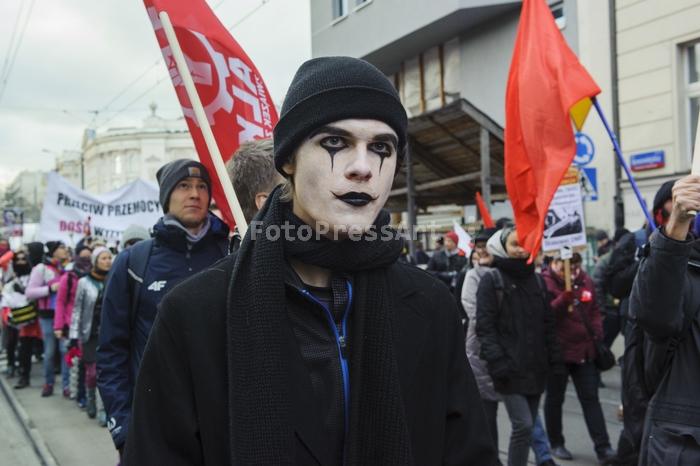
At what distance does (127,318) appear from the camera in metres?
3.42

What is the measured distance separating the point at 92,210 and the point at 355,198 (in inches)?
402

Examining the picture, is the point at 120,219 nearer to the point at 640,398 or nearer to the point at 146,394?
the point at 640,398

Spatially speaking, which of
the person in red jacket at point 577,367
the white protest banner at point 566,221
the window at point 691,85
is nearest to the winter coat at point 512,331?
the person in red jacket at point 577,367

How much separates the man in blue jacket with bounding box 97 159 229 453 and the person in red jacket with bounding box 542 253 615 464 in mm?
3723

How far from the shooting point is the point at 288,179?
6.02 ft

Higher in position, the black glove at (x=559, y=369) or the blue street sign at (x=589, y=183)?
the blue street sign at (x=589, y=183)

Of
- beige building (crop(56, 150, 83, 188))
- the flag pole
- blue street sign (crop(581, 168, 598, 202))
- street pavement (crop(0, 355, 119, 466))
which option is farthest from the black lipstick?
beige building (crop(56, 150, 83, 188))

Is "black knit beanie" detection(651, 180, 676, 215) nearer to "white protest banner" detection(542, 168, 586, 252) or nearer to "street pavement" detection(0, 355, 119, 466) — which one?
"white protest banner" detection(542, 168, 586, 252)

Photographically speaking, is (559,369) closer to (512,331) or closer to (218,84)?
(512,331)

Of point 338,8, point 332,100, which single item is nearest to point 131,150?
point 338,8

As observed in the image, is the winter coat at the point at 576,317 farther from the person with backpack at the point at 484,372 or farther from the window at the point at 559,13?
the window at the point at 559,13

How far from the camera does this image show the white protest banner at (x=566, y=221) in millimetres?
6904

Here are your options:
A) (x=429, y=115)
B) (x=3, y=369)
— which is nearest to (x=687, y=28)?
(x=429, y=115)

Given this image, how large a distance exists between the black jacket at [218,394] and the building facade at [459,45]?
1217 centimetres
